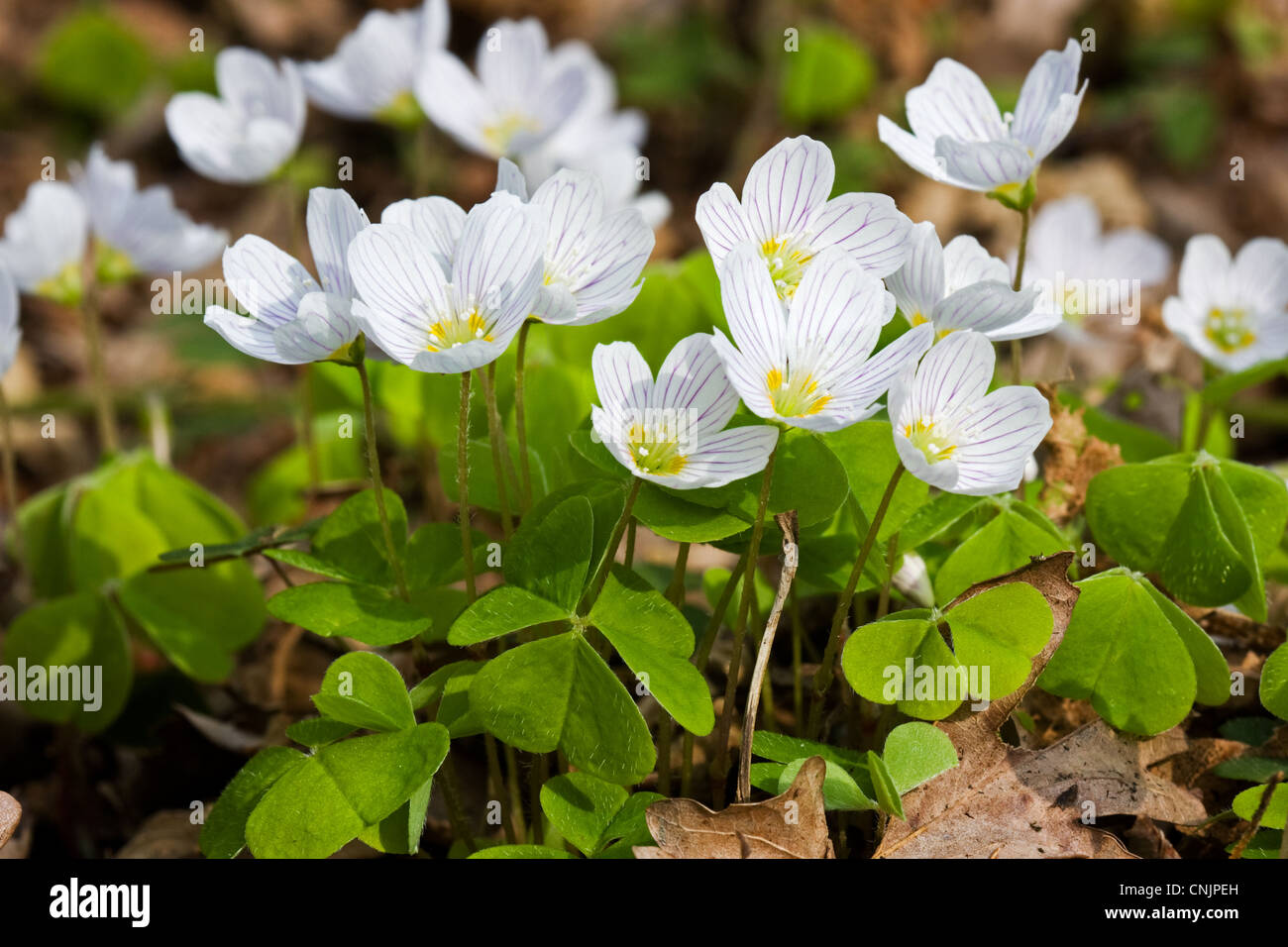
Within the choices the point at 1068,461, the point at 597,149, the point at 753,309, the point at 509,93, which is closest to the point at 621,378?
the point at 753,309

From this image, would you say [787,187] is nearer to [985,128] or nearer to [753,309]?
[753,309]

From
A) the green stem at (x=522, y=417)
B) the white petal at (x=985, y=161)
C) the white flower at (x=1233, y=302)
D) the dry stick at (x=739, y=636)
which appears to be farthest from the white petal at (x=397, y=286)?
the white flower at (x=1233, y=302)

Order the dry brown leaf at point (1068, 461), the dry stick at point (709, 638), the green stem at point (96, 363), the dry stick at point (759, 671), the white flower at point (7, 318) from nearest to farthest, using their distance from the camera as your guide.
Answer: the dry stick at point (759, 671), the dry stick at point (709, 638), the white flower at point (7, 318), the dry brown leaf at point (1068, 461), the green stem at point (96, 363)

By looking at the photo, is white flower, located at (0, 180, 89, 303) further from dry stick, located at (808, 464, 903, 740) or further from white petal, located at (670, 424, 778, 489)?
dry stick, located at (808, 464, 903, 740)

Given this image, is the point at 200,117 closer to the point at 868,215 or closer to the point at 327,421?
the point at 327,421

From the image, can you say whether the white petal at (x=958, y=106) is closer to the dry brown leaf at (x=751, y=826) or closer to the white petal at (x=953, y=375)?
the white petal at (x=953, y=375)

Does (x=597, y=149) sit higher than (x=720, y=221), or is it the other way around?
(x=597, y=149)
